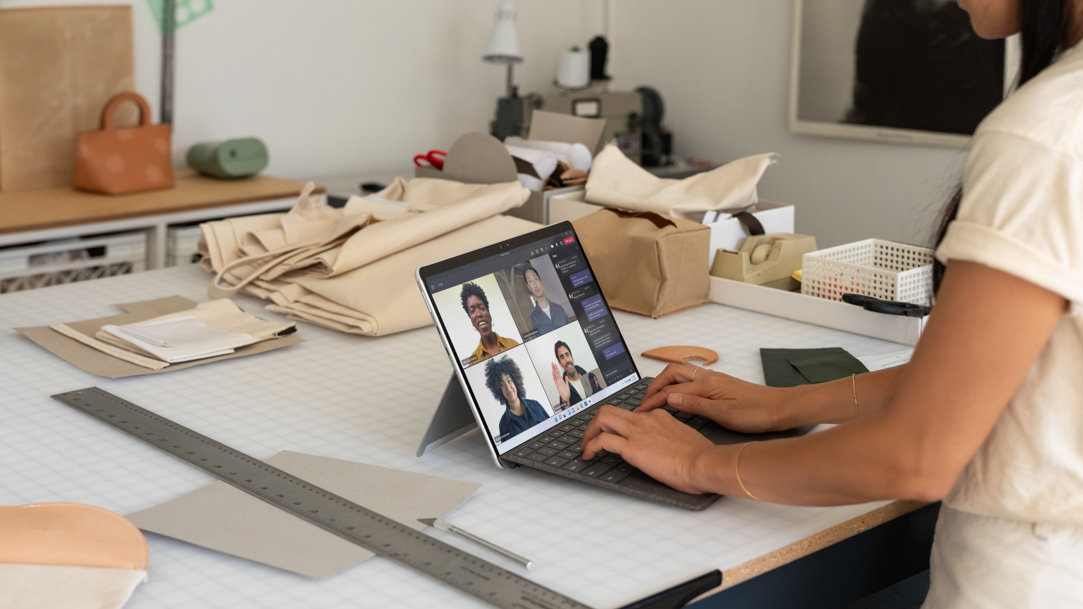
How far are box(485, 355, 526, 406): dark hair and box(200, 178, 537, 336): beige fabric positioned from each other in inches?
20.9

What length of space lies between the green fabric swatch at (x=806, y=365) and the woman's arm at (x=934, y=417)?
46cm

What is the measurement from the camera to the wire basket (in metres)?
1.77

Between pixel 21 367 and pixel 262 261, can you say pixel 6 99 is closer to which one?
pixel 262 261

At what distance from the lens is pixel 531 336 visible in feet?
4.33

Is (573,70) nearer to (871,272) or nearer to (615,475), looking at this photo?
(871,272)

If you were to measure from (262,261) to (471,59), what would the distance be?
2646 millimetres

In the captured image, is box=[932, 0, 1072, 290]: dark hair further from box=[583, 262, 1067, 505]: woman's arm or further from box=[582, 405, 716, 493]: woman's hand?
box=[582, 405, 716, 493]: woman's hand

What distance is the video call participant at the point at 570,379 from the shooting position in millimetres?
1328

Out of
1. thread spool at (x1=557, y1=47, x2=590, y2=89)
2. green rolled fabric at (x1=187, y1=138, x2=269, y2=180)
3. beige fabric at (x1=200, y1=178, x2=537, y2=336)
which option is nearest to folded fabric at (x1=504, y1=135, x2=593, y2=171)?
beige fabric at (x1=200, y1=178, x2=537, y2=336)

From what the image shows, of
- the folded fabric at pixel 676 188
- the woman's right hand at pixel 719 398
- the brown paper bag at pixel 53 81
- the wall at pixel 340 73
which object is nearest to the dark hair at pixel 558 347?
the woman's right hand at pixel 719 398

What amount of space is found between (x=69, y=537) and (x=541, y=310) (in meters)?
0.60

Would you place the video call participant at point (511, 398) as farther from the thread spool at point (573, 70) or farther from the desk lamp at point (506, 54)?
the thread spool at point (573, 70)

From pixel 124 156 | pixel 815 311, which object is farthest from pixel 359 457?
pixel 124 156

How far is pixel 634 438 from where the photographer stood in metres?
1.14
